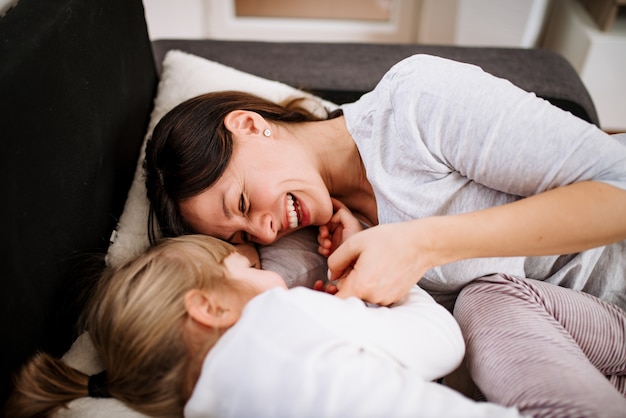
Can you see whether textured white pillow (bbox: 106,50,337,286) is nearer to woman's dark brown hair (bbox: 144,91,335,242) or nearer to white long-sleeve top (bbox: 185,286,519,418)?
woman's dark brown hair (bbox: 144,91,335,242)

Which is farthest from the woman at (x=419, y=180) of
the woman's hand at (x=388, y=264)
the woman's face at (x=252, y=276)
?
the woman's face at (x=252, y=276)

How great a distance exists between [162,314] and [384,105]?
1.78 ft

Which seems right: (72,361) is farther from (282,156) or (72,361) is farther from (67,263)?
(282,156)

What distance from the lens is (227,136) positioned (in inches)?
38.8

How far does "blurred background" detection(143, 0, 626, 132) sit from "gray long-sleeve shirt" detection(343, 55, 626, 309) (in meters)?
1.29

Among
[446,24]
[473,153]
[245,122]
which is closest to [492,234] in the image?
[473,153]

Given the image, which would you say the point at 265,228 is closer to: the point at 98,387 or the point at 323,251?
the point at 323,251

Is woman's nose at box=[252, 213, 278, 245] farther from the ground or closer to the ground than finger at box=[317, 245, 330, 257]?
farther from the ground

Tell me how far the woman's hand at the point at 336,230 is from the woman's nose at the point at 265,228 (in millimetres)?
119

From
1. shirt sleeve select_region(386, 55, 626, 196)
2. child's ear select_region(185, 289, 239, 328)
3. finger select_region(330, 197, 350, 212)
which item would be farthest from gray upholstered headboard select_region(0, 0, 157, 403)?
shirt sleeve select_region(386, 55, 626, 196)

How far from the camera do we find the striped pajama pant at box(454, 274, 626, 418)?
72 centimetres

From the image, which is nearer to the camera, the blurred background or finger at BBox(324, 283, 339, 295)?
finger at BBox(324, 283, 339, 295)

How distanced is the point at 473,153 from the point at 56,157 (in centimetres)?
68

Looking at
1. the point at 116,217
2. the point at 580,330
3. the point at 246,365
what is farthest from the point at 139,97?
the point at 580,330
